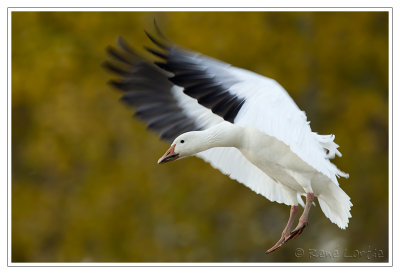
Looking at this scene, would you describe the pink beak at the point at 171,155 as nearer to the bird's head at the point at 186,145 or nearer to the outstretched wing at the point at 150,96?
the bird's head at the point at 186,145

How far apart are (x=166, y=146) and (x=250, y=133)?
304 inches

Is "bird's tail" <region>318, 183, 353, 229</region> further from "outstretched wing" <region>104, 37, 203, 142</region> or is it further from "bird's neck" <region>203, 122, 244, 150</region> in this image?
"outstretched wing" <region>104, 37, 203, 142</region>

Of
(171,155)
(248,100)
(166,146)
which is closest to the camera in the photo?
(248,100)

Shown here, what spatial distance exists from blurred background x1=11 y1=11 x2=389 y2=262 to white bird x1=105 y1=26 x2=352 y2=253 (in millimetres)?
6032

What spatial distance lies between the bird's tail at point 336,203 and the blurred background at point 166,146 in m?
6.03

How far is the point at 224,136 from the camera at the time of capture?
6.48m

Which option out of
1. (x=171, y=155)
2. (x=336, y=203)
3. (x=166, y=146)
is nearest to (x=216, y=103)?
(x=171, y=155)

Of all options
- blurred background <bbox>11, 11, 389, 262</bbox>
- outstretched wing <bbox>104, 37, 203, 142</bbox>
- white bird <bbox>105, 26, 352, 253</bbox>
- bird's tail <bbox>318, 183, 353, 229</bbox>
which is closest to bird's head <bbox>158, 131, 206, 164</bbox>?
white bird <bbox>105, 26, 352, 253</bbox>

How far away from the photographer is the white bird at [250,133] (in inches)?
240

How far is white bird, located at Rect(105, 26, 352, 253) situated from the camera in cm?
609

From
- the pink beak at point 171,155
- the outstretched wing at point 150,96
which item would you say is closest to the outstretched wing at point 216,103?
the outstretched wing at point 150,96

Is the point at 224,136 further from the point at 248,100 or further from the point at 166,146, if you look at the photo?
the point at 166,146

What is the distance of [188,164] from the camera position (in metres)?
14.1

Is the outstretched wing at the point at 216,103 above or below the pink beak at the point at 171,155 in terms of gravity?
above
